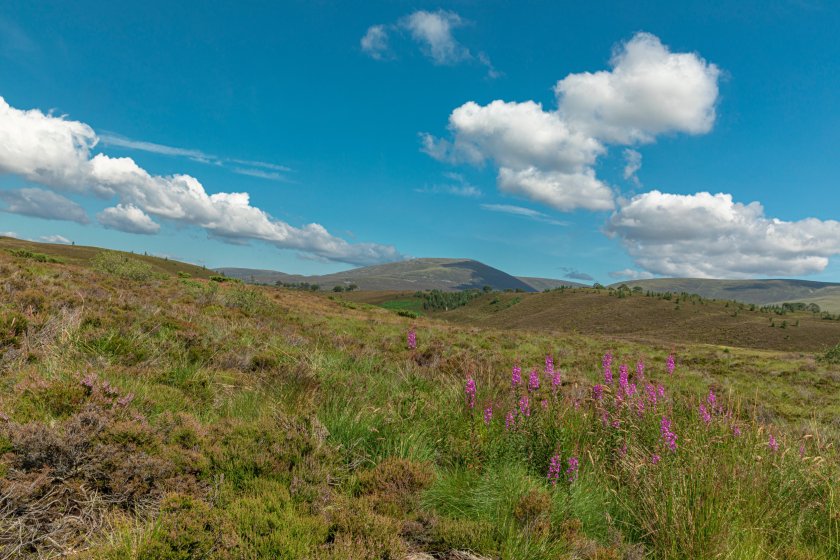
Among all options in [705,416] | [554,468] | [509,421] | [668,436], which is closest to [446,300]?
[705,416]

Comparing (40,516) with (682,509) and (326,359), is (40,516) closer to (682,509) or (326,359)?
(682,509)

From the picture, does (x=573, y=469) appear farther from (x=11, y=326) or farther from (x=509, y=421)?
(x=11, y=326)

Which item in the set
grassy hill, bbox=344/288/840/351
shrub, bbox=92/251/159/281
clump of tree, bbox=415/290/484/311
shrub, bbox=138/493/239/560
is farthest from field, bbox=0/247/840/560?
clump of tree, bbox=415/290/484/311

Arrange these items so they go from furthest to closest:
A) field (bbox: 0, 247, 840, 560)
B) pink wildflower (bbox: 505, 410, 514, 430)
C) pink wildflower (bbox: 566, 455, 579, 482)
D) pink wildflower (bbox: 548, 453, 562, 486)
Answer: pink wildflower (bbox: 505, 410, 514, 430) → pink wildflower (bbox: 548, 453, 562, 486) → pink wildflower (bbox: 566, 455, 579, 482) → field (bbox: 0, 247, 840, 560)

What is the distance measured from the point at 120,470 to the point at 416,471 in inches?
99.6

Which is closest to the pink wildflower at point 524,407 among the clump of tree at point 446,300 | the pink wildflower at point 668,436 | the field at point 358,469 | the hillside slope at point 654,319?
the field at point 358,469

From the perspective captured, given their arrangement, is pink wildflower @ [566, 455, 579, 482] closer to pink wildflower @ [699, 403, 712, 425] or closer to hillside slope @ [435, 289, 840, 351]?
pink wildflower @ [699, 403, 712, 425]

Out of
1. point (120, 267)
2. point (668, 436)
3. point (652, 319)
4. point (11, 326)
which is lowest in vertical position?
point (652, 319)

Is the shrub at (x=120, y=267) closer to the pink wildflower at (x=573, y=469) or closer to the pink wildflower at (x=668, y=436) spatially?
the pink wildflower at (x=573, y=469)

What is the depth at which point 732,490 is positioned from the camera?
3.79 m

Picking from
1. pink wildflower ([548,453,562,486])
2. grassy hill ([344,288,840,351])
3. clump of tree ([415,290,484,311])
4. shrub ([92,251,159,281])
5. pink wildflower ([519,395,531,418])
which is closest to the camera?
pink wildflower ([548,453,562,486])

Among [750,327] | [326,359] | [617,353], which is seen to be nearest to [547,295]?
[750,327]

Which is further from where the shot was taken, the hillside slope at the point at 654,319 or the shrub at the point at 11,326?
the hillside slope at the point at 654,319

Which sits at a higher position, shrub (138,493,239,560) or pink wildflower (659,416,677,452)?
pink wildflower (659,416,677,452)
